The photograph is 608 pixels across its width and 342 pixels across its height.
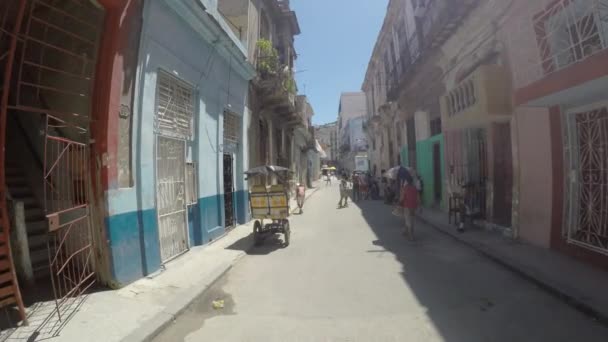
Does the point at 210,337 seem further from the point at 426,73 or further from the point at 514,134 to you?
the point at 426,73

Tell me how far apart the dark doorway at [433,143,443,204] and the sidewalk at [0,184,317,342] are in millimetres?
10165

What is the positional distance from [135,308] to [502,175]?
8.68m

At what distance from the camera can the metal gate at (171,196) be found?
6801 mm

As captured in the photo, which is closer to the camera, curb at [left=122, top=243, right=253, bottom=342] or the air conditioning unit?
curb at [left=122, top=243, right=253, bottom=342]

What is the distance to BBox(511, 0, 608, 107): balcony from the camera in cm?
471

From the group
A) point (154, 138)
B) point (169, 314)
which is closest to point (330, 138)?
point (154, 138)

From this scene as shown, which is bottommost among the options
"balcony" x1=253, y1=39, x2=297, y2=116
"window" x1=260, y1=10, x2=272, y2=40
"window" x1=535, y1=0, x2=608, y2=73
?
"window" x1=535, y1=0, x2=608, y2=73

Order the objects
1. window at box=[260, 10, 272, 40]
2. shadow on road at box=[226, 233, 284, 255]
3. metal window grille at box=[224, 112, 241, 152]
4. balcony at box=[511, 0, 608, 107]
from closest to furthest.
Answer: balcony at box=[511, 0, 608, 107] → shadow on road at box=[226, 233, 284, 255] → metal window grille at box=[224, 112, 241, 152] → window at box=[260, 10, 272, 40]

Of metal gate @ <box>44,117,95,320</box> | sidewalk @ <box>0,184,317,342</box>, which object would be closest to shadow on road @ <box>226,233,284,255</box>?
sidewalk @ <box>0,184,317,342</box>

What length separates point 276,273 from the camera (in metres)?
6.36

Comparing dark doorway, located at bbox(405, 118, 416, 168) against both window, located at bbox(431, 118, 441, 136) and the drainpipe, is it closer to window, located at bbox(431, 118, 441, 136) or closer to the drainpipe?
window, located at bbox(431, 118, 441, 136)

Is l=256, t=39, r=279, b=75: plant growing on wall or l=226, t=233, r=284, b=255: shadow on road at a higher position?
l=256, t=39, r=279, b=75: plant growing on wall

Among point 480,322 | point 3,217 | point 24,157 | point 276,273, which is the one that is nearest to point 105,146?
point 3,217

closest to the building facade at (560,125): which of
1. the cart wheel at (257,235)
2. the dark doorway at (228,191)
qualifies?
the cart wheel at (257,235)
